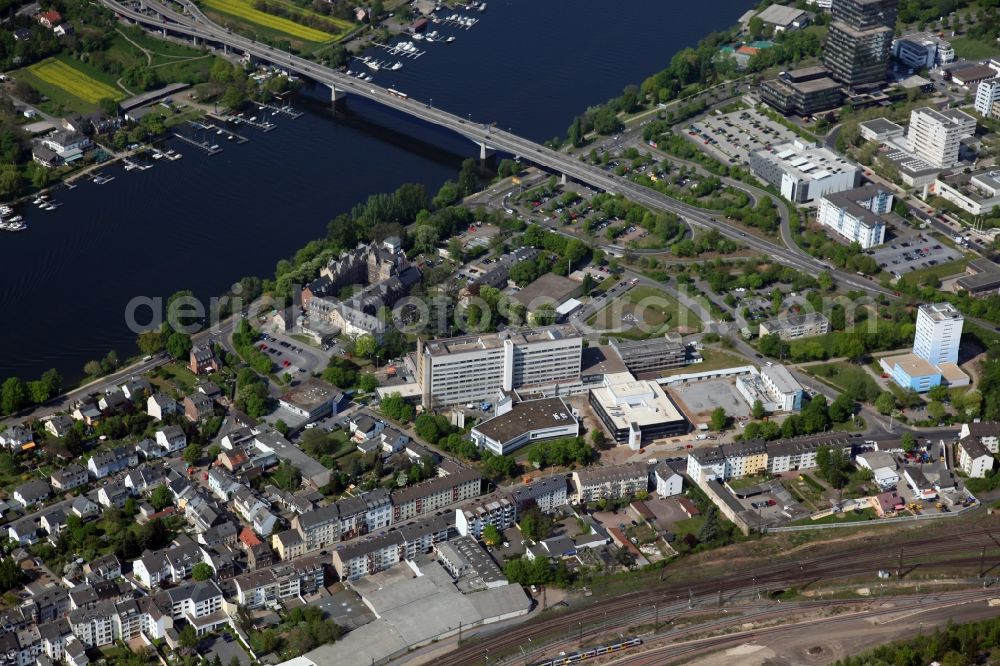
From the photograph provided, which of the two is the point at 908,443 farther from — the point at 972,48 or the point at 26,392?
the point at 972,48

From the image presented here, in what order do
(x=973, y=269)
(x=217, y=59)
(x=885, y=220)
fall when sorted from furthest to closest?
(x=217, y=59), (x=885, y=220), (x=973, y=269)

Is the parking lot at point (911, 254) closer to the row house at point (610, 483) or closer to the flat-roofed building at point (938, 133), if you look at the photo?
the flat-roofed building at point (938, 133)

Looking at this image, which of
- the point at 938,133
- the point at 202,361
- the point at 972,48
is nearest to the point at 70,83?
the point at 202,361

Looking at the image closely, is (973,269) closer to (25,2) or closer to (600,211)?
(600,211)

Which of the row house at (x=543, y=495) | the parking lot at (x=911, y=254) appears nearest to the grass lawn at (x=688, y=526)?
the row house at (x=543, y=495)

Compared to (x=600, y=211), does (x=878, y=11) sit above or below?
above

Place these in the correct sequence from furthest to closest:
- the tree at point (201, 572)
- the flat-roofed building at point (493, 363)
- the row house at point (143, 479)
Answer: the flat-roofed building at point (493, 363)
the row house at point (143, 479)
the tree at point (201, 572)

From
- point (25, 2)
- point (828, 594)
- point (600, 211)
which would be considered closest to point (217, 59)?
point (25, 2)
